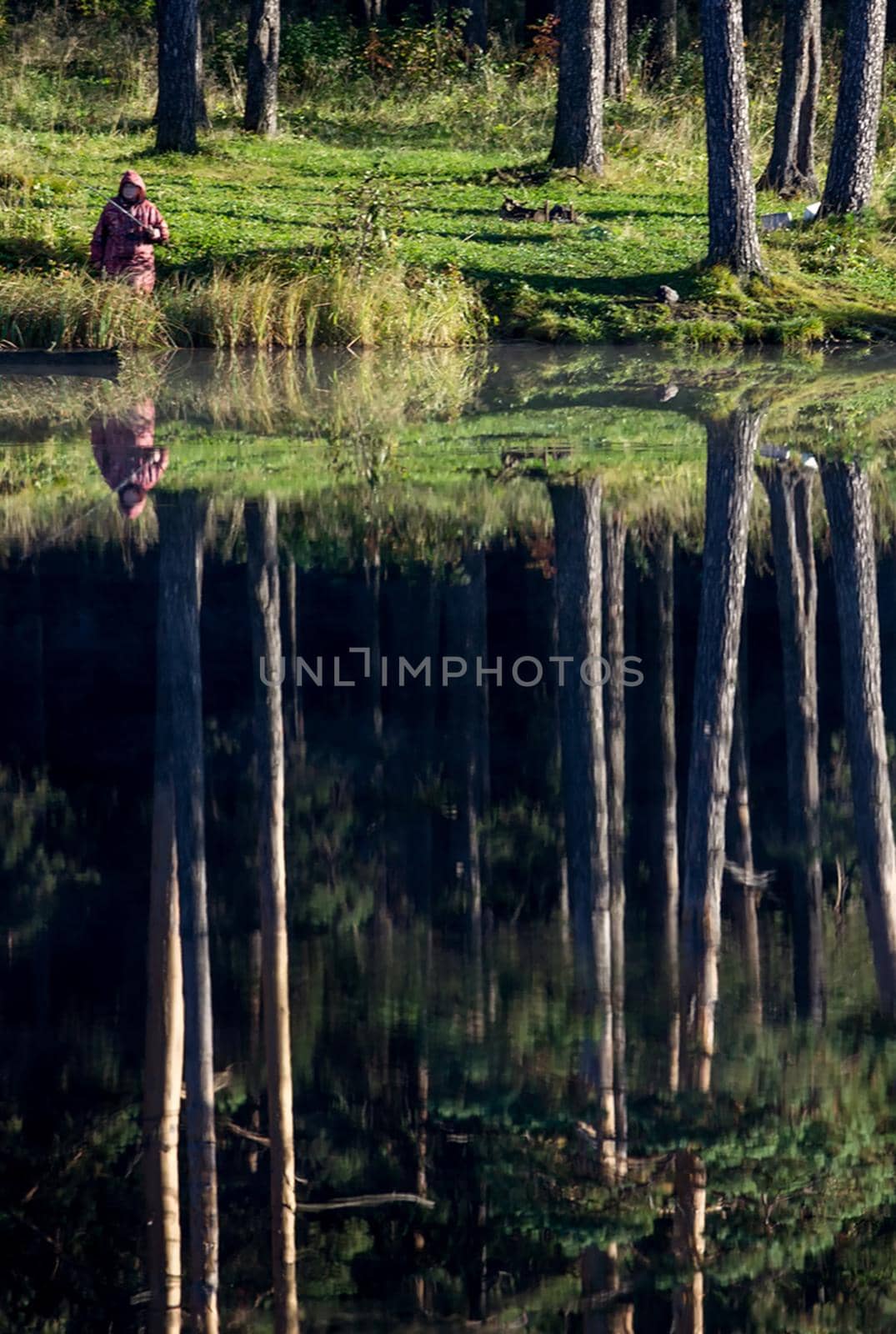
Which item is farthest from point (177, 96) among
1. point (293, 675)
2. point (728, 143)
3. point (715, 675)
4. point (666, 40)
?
point (715, 675)

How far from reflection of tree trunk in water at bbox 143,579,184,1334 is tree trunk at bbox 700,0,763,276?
640 inches

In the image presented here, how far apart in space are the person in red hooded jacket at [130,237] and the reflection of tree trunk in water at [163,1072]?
532 inches

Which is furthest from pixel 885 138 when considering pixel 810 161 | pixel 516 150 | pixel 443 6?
pixel 443 6

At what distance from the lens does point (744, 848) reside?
24.5 ft

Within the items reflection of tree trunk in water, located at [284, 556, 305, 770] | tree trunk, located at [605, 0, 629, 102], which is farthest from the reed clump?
tree trunk, located at [605, 0, 629, 102]

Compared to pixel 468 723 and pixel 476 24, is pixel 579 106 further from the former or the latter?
pixel 468 723

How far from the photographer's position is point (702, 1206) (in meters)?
4.96

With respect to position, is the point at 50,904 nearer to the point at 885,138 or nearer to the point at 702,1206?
the point at 702,1206

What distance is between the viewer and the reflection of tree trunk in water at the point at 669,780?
19.4 feet

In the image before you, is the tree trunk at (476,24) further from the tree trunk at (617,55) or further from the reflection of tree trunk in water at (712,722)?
the reflection of tree trunk in water at (712,722)

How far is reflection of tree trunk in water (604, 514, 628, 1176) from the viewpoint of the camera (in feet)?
17.7

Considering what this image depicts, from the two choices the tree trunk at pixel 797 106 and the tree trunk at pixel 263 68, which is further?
→ the tree trunk at pixel 263 68

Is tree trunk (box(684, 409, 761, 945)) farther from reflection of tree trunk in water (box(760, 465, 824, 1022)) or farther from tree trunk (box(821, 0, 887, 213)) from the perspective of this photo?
tree trunk (box(821, 0, 887, 213))

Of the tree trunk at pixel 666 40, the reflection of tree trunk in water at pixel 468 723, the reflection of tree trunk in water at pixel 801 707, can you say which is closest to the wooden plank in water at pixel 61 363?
the reflection of tree trunk in water at pixel 801 707
